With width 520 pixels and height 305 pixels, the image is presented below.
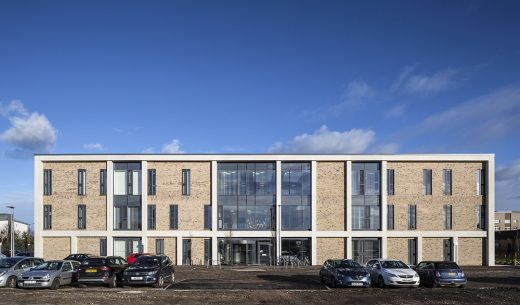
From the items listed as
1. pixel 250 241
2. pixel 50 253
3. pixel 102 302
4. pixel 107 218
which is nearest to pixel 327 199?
pixel 250 241

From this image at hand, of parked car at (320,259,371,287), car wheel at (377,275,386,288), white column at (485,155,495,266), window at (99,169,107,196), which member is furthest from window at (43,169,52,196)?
white column at (485,155,495,266)

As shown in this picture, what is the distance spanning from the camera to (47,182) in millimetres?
50406

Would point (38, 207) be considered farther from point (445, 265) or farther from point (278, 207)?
point (445, 265)

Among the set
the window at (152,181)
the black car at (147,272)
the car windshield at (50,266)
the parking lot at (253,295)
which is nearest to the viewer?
the parking lot at (253,295)

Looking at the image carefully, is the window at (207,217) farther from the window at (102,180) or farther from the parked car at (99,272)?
the parked car at (99,272)

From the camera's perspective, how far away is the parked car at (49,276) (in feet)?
83.1

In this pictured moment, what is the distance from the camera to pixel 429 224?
1941 inches

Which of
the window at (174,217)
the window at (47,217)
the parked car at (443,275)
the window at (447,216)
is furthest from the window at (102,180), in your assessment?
the parked car at (443,275)

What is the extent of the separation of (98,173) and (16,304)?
31.1m

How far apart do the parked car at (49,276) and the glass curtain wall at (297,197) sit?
978 inches

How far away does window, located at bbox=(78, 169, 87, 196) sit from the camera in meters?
50.2

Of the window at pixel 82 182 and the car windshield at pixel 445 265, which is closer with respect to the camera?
the car windshield at pixel 445 265

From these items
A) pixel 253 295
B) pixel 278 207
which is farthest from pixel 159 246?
pixel 253 295

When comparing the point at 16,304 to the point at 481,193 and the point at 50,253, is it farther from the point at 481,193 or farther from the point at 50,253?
the point at 481,193
